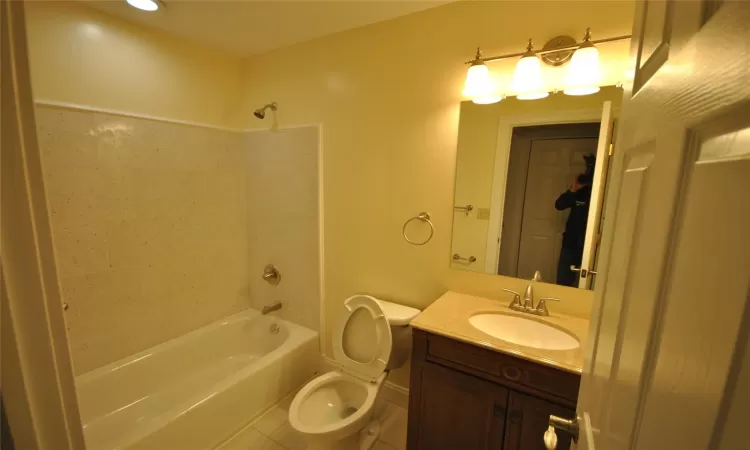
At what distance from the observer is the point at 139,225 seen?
1964 millimetres

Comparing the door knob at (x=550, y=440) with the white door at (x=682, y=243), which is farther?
the door knob at (x=550, y=440)

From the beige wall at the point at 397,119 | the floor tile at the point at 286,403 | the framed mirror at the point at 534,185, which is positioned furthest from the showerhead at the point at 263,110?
the floor tile at the point at 286,403

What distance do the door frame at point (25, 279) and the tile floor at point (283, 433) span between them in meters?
1.54

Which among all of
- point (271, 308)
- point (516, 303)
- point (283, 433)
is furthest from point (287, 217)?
point (516, 303)

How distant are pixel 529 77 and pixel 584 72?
0.69ft

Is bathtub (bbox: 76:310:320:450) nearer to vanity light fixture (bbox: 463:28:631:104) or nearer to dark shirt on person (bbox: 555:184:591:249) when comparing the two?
dark shirt on person (bbox: 555:184:591:249)

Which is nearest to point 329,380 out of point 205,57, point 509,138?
point 509,138

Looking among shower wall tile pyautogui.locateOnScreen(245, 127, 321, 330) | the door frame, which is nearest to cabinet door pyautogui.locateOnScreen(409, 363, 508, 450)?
shower wall tile pyautogui.locateOnScreen(245, 127, 321, 330)

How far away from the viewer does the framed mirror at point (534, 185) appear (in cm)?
136

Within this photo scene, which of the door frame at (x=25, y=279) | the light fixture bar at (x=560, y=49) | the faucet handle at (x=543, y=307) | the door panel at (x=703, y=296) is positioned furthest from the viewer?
the faucet handle at (x=543, y=307)

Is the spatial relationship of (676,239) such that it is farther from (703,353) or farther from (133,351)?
(133,351)

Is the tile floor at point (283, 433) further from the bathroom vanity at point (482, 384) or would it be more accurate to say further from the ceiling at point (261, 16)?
the ceiling at point (261, 16)

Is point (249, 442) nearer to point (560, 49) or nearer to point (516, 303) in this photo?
point (516, 303)

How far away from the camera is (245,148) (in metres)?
2.50
